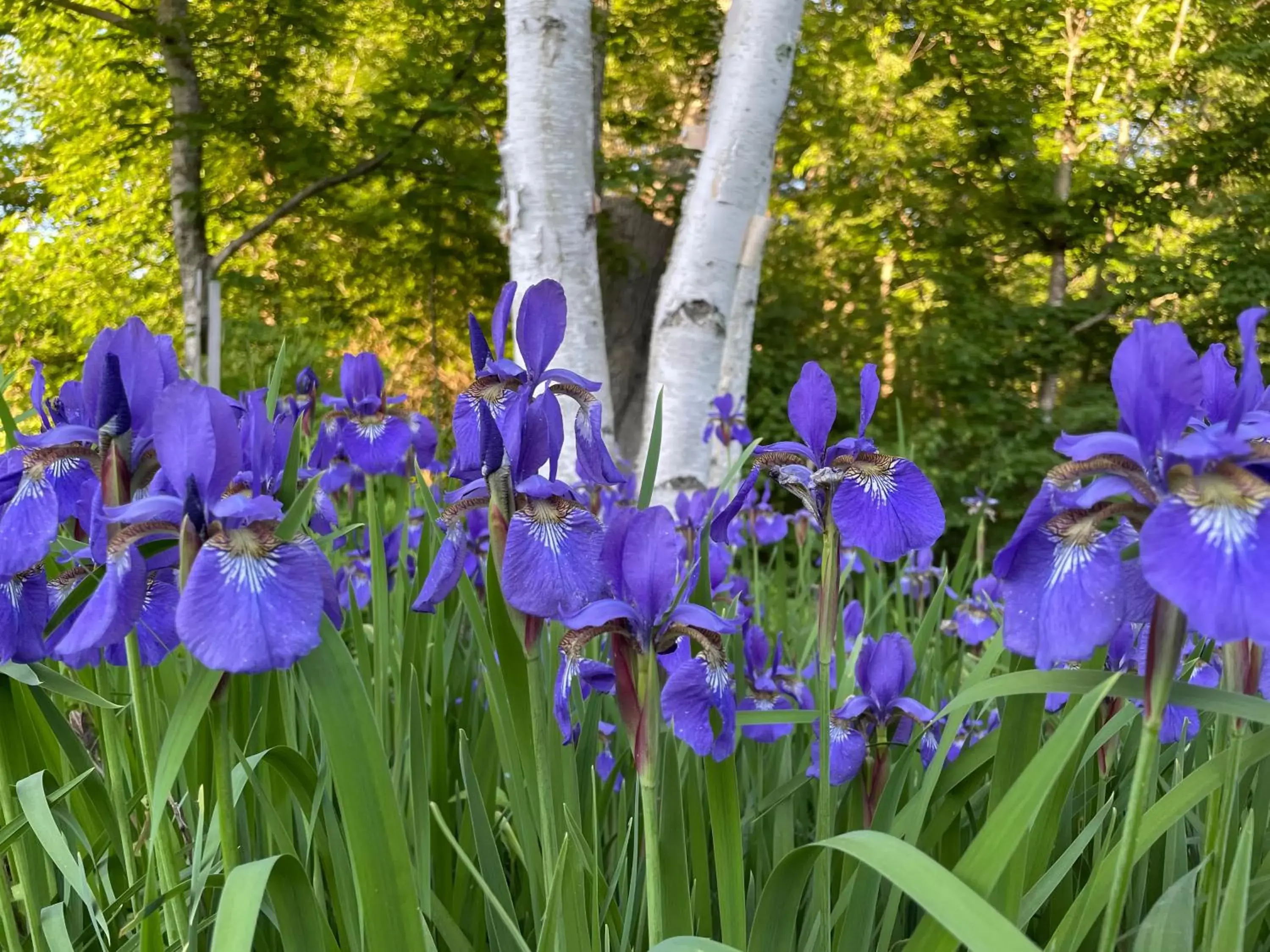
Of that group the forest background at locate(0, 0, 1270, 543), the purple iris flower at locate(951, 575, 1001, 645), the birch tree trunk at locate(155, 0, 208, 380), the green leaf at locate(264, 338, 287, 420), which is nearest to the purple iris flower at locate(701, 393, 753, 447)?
the purple iris flower at locate(951, 575, 1001, 645)

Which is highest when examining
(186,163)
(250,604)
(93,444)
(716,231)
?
(186,163)

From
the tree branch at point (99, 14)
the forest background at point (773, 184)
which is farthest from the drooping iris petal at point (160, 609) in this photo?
the tree branch at point (99, 14)

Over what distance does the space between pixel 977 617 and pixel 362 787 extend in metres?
2.45

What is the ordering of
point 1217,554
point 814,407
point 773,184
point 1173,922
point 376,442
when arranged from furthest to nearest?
point 773,184 → point 376,442 → point 814,407 → point 1173,922 → point 1217,554

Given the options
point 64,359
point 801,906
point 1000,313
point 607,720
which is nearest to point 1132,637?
point 801,906

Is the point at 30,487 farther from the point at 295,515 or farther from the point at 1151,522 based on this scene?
the point at 1151,522

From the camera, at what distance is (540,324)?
1.13 meters

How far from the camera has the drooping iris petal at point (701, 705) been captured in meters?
0.90

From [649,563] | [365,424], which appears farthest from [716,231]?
[649,563]

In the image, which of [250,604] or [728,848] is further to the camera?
[728,848]

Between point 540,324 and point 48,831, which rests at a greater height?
point 540,324

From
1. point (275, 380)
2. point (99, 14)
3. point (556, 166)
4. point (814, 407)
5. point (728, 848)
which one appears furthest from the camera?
point (99, 14)

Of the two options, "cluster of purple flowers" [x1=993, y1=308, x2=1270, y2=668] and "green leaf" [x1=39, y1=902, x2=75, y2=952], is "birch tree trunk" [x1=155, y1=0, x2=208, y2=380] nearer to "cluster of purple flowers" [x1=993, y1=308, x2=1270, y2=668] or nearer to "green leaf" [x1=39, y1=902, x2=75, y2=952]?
"green leaf" [x1=39, y1=902, x2=75, y2=952]

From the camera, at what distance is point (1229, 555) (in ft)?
2.12
